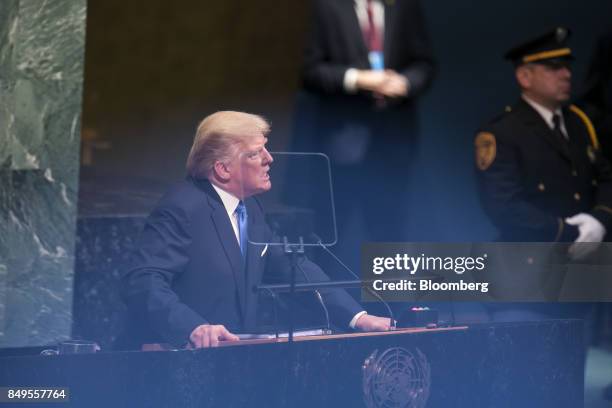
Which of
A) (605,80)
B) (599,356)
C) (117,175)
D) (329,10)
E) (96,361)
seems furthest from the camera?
(117,175)

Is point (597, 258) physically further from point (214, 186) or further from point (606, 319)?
point (606, 319)

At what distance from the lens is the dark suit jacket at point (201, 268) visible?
4520 mm

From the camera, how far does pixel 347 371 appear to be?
429 centimetres

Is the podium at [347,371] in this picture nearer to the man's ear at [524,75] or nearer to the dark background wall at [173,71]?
the man's ear at [524,75]

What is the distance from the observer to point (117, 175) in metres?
7.77

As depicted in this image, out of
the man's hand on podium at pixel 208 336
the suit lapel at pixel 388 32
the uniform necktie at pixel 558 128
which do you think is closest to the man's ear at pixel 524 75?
the uniform necktie at pixel 558 128

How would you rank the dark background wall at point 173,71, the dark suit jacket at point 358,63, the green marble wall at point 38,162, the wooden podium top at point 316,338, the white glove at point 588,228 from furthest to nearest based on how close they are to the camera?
the dark background wall at point 173,71, the dark suit jacket at point 358,63, the white glove at point 588,228, the green marble wall at point 38,162, the wooden podium top at point 316,338

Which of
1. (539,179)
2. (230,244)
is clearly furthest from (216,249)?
(539,179)

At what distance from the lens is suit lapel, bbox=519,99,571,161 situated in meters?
6.28

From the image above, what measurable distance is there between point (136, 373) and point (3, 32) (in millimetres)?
1861

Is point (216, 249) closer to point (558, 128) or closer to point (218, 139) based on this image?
point (218, 139)

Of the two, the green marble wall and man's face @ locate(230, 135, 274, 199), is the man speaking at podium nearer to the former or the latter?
man's face @ locate(230, 135, 274, 199)

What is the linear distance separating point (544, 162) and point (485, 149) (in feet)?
0.78

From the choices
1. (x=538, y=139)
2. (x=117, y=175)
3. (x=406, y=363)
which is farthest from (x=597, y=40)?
(x=406, y=363)
